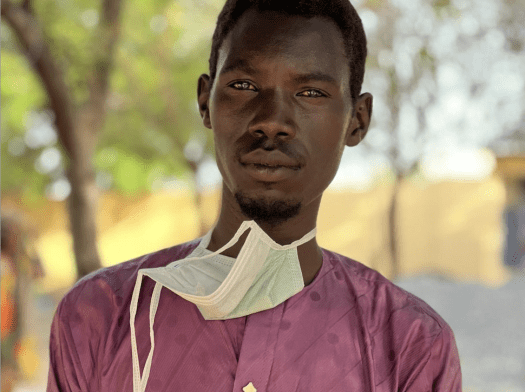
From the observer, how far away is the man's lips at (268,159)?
132 centimetres

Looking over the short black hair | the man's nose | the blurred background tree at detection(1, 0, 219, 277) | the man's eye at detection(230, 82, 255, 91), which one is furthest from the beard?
the blurred background tree at detection(1, 0, 219, 277)

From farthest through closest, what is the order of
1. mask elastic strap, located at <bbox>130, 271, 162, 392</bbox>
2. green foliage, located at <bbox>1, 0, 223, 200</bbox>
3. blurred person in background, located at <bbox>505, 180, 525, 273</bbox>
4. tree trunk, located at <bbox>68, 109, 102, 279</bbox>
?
1. blurred person in background, located at <bbox>505, 180, 525, 273</bbox>
2. green foliage, located at <bbox>1, 0, 223, 200</bbox>
3. tree trunk, located at <bbox>68, 109, 102, 279</bbox>
4. mask elastic strap, located at <bbox>130, 271, 162, 392</bbox>

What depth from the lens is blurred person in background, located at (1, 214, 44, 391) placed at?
511cm

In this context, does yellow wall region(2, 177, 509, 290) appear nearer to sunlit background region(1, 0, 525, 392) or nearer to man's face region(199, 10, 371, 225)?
sunlit background region(1, 0, 525, 392)

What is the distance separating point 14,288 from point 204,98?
4305 mm

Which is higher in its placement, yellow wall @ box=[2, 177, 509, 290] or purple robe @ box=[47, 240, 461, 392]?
purple robe @ box=[47, 240, 461, 392]

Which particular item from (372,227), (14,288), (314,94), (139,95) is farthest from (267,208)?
(372,227)

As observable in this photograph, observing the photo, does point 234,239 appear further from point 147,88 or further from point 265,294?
point 147,88

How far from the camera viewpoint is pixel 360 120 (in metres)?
1.62

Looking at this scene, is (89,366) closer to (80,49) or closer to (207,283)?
(207,283)

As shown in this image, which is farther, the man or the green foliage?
the green foliage

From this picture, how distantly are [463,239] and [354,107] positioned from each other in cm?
1330

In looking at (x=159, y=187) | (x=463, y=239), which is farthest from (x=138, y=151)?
(x=463, y=239)

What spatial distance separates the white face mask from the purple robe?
0.04 meters
